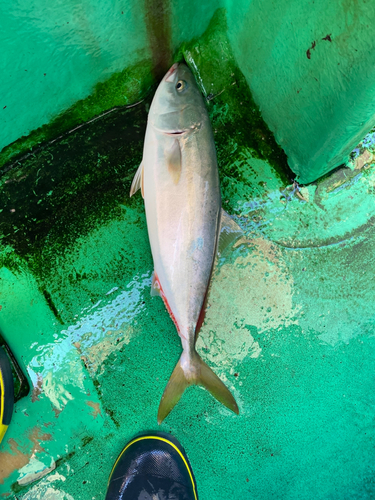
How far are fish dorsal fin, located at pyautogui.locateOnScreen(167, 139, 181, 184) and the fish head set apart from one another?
8cm

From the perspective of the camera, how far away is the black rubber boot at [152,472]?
191 centimetres

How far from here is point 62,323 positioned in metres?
1.90

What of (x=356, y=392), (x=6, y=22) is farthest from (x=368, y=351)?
(x=6, y=22)

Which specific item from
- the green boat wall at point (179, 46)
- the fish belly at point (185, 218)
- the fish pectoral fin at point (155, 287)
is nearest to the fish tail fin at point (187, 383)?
the fish belly at point (185, 218)

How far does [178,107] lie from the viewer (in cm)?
159

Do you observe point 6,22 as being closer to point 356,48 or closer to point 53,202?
point 53,202

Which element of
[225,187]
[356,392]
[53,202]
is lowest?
[356,392]

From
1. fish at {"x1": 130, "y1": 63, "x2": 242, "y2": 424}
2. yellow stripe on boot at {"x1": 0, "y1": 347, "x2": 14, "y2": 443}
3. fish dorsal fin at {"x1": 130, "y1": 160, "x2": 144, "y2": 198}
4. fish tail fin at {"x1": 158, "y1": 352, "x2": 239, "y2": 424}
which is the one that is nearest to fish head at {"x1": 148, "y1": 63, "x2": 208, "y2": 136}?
fish at {"x1": 130, "y1": 63, "x2": 242, "y2": 424}

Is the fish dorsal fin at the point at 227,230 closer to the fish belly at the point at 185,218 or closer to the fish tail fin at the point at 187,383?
the fish belly at the point at 185,218

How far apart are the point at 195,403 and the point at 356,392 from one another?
1.08 meters

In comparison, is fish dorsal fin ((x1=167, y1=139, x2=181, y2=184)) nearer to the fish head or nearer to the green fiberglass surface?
the fish head

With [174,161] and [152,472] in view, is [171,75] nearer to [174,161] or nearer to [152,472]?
[174,161]

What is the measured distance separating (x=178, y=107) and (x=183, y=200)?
51 centimetres

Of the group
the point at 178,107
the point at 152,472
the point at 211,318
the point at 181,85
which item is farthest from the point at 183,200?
the point at 152,472
